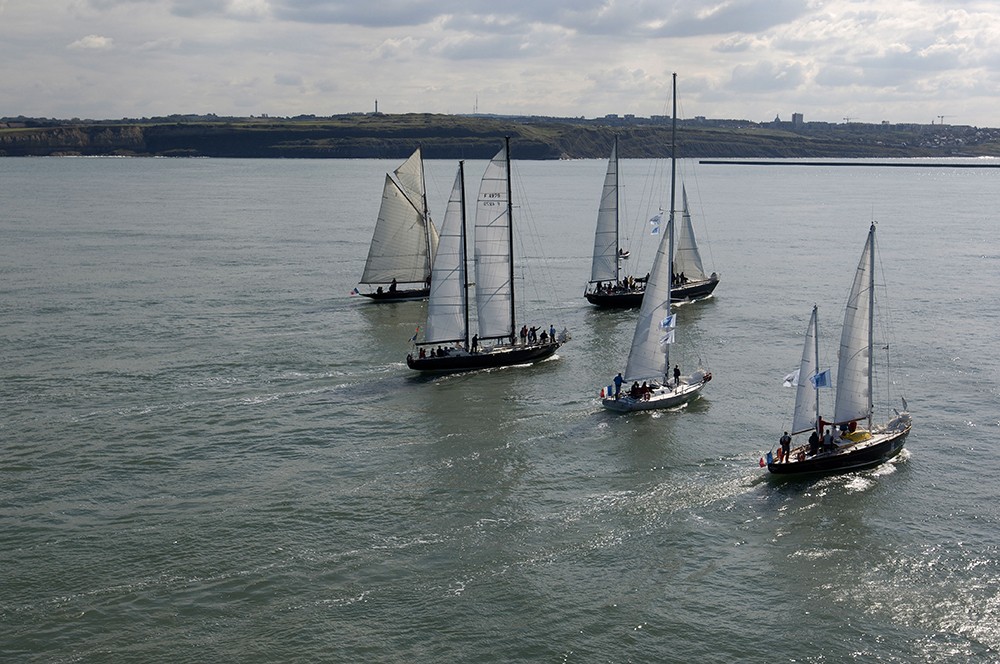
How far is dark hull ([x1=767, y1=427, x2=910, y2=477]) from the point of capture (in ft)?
148

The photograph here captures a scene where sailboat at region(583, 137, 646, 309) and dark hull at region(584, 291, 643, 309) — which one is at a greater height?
sailboat at region(583, 137, 646, 309)

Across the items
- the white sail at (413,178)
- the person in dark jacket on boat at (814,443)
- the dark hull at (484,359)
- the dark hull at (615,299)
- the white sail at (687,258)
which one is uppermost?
the white sail at (413,178)

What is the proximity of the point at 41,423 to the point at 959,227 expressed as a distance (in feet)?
469

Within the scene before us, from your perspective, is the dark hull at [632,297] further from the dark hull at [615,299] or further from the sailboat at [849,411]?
the sailboat at [849,411]

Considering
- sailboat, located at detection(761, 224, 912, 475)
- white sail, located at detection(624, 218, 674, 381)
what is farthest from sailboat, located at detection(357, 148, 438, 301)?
sailboat, located at detection(761, 224, 912, 475)

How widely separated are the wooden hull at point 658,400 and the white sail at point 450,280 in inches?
526

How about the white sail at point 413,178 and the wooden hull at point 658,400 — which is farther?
the white sail at point 413,178

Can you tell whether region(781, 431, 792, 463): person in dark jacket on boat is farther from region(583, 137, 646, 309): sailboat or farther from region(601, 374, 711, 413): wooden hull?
region(583, 137, 646, 309): sailboat

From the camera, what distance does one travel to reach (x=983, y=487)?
147ft

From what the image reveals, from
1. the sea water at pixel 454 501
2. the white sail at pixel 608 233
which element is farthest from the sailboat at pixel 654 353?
the white sail at pixel 608 233

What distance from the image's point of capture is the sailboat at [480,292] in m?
63.9

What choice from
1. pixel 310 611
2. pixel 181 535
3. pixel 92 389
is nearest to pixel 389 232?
pixel 92 389

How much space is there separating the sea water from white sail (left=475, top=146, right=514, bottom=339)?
173 inches

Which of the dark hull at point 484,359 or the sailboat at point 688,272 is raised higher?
the sailboat at point 688,272
